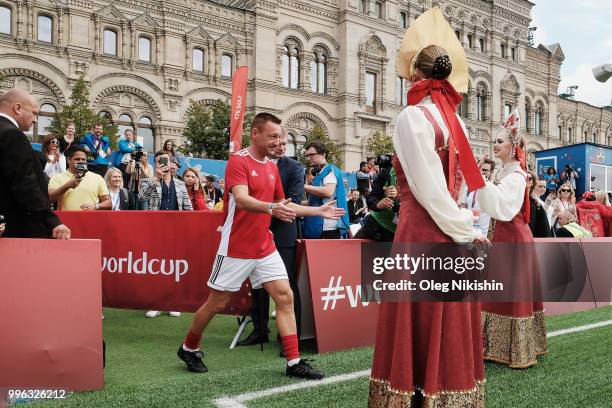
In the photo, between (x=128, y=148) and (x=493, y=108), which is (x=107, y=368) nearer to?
(x=128, y=148)

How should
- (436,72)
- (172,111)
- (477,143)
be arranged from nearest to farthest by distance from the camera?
1. (436,72)
2. (172,111)
3. (477,143)

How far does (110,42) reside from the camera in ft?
96.1

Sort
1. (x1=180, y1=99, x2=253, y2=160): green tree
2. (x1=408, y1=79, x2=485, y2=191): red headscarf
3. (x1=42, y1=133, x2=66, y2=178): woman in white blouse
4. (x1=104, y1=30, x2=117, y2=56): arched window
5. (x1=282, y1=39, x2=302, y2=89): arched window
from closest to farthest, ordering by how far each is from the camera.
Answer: (x1=408, y1=79, x2=485, y2=191): red headscarf, (x1=42, y1=133, x2=66, y2=178): woman in white blouse, (x1=180, y1=99, x2=253, y2=160): green tree, (x1=104, y1=30, x2=117, y2=56): arched window, (x1=282, y1=39, x2=302, y2=89): arched window

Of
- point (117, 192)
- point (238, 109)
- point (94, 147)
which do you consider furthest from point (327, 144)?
point (117, 192)

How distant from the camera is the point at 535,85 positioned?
168 feet

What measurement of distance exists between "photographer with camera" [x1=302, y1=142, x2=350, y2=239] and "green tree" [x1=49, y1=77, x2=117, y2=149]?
19.3 m

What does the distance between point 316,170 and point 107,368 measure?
3.26 metres

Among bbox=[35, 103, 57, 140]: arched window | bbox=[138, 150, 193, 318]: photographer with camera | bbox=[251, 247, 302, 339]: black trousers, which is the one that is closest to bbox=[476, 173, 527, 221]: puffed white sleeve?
bbox=[251, 247, 302, 339]: black trousers

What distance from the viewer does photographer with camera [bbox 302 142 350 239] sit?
6035 millimetres

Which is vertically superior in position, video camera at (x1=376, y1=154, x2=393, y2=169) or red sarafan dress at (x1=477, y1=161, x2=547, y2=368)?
video camera at (x1=376, y1=154, x2=393, y2=169)

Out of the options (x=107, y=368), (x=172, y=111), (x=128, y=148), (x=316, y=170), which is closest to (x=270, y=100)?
(x=172, y=111)

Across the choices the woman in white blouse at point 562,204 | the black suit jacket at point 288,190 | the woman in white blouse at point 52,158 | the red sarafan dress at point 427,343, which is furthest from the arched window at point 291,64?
the red sarafan dress at point 427,343

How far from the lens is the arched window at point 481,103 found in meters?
46.8

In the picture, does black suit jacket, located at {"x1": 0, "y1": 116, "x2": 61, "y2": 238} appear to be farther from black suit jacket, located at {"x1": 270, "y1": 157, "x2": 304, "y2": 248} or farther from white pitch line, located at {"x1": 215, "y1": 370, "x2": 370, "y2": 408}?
black suit jacket, located at {"x1": 270, "y1": 157, "x2": 304, "y2": 248}
